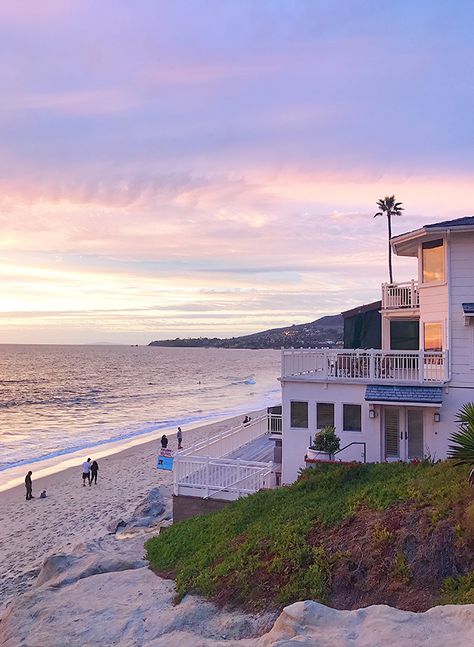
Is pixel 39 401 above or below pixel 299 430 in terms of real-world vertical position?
below

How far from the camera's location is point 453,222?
Result: 57.1 feet

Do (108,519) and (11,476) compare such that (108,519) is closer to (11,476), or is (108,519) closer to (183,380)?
(11,476)

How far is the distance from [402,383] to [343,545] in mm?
6933

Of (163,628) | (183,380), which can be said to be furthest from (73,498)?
(183,380)

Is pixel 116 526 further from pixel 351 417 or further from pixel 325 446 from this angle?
pixel 351 417

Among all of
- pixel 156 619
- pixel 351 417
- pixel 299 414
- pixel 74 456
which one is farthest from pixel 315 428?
pixel 74 456

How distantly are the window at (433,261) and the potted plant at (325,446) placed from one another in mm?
6289

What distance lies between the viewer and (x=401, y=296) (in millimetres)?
21797

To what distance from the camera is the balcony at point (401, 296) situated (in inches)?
838

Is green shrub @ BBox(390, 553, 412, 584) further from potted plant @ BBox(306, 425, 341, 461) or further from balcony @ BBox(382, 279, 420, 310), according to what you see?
balcony @ BBox(382, 279, 420, 310)

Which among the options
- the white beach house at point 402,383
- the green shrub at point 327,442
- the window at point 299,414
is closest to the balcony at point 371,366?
the white beach house at point 402,383

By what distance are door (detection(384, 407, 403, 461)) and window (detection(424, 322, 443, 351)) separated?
8.74 feet

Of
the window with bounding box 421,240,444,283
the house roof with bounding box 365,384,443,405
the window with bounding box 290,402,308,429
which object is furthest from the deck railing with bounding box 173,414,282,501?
the window with bounding box 421,240,444,283

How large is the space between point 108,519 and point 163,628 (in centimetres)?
1398
